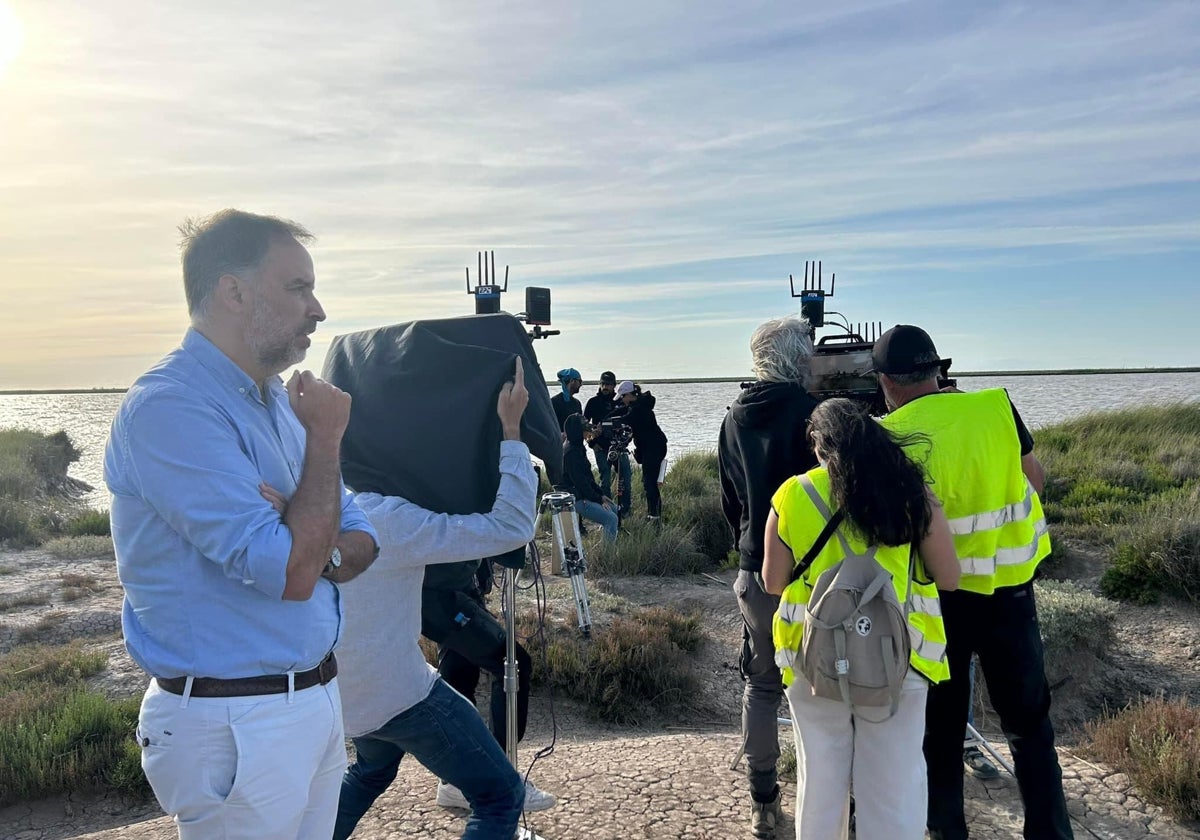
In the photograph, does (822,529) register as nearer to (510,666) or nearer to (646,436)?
(510,666)

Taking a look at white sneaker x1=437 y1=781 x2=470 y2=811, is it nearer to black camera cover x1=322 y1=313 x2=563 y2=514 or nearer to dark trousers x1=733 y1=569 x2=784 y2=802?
→ dark trousers x1=733 y1=569 x2=784 y2=802

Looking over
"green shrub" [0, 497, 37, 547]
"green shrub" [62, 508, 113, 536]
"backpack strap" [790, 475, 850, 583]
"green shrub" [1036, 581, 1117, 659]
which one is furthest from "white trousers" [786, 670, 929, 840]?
"green shrub" [62, 508, 113, 536]

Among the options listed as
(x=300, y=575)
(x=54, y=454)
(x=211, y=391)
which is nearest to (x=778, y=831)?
(x=300, y=575)

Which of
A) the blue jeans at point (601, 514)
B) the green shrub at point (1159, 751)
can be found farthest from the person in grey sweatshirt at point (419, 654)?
the blue jeans at point (601, 514)

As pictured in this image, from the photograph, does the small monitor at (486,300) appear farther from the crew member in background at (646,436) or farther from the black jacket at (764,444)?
the crew member in background at (646,436)

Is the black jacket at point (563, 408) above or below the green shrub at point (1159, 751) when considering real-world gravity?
above

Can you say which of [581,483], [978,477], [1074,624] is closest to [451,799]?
[978,477]

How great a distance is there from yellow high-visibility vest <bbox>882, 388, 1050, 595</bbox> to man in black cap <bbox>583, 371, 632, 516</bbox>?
27.7 feet

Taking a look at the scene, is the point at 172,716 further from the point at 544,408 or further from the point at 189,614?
the point at 544,408

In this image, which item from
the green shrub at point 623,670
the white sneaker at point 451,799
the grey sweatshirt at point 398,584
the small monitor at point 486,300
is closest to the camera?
the grey sweatshirt at point 398,584

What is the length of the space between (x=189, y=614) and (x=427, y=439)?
2.94 feet

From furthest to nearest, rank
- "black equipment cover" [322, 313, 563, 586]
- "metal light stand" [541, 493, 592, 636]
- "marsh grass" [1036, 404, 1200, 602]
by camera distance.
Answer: "marsh grass" [1036, 404, 1200, 602] < "metal light stand" [541, 493, 592, 636] < "black equipment cover" [322, 313, 563, 586]

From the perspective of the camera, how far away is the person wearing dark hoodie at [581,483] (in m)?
8.98

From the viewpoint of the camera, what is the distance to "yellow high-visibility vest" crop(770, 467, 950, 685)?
2611 mm
